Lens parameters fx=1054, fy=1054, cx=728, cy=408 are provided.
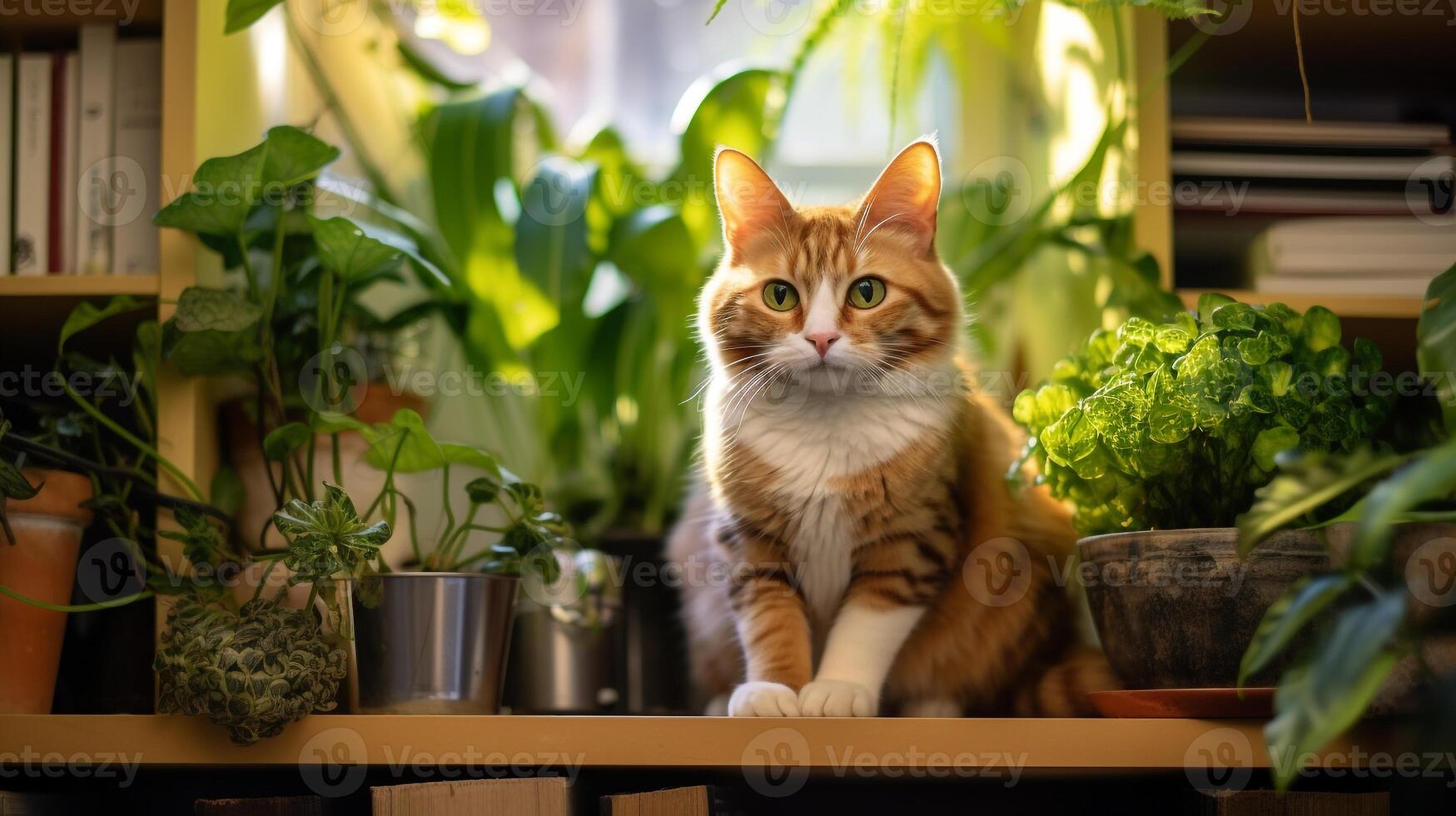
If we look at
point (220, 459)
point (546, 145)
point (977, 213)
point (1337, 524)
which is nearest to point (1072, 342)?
point (977, 213)

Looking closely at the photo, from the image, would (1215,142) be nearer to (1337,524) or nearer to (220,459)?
(1337,524)

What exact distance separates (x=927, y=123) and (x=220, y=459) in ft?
4.55

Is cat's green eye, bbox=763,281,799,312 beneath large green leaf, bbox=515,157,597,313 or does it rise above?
beneath

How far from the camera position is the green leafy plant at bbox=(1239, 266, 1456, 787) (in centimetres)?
69

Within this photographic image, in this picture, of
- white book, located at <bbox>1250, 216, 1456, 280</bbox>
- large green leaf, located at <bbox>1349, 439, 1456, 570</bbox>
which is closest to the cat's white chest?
large green leaf, located at <bbox>1349, 439, 1456, 570</bbox>

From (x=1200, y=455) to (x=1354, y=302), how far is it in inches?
16.1

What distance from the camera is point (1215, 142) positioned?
1.44 m

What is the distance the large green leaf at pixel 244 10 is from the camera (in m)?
1.26

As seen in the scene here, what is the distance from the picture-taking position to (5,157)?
1331 millimetres
